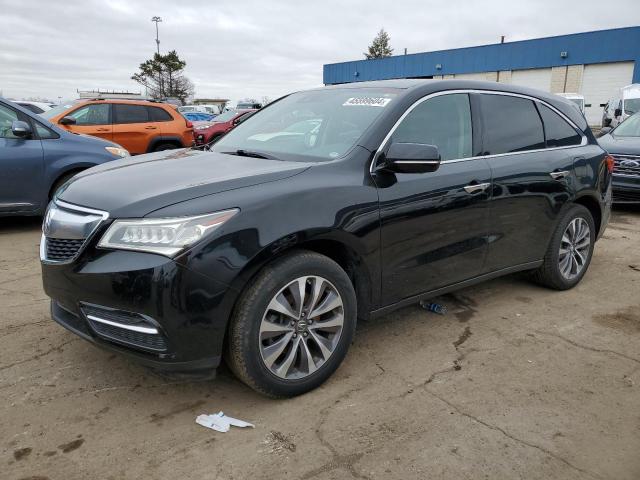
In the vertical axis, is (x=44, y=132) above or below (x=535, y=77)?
below

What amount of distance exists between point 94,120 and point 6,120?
451 cm

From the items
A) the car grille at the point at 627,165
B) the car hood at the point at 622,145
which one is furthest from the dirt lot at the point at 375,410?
the car hood at the point at 622,145

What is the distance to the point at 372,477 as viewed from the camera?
2.23 m

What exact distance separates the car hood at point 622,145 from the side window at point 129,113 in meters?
8.78

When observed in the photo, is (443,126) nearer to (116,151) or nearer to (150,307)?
(150,307)

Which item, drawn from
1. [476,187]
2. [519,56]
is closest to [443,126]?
[476,187]

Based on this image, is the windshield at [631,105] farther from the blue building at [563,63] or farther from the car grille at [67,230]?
the car grille at [67,230]

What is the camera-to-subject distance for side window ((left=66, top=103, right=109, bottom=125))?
10.4 meters

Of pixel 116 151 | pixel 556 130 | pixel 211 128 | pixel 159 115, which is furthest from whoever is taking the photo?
pixel 211 128

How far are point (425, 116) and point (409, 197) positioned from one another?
2.02 ft

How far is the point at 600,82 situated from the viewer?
34219mm

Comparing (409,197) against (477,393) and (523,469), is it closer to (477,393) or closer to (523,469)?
(477,393)

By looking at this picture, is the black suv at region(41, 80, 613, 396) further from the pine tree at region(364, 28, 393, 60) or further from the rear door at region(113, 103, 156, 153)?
the pine tree at region(364, 28, 393, 60)

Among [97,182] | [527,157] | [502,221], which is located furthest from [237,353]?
[527,157]
